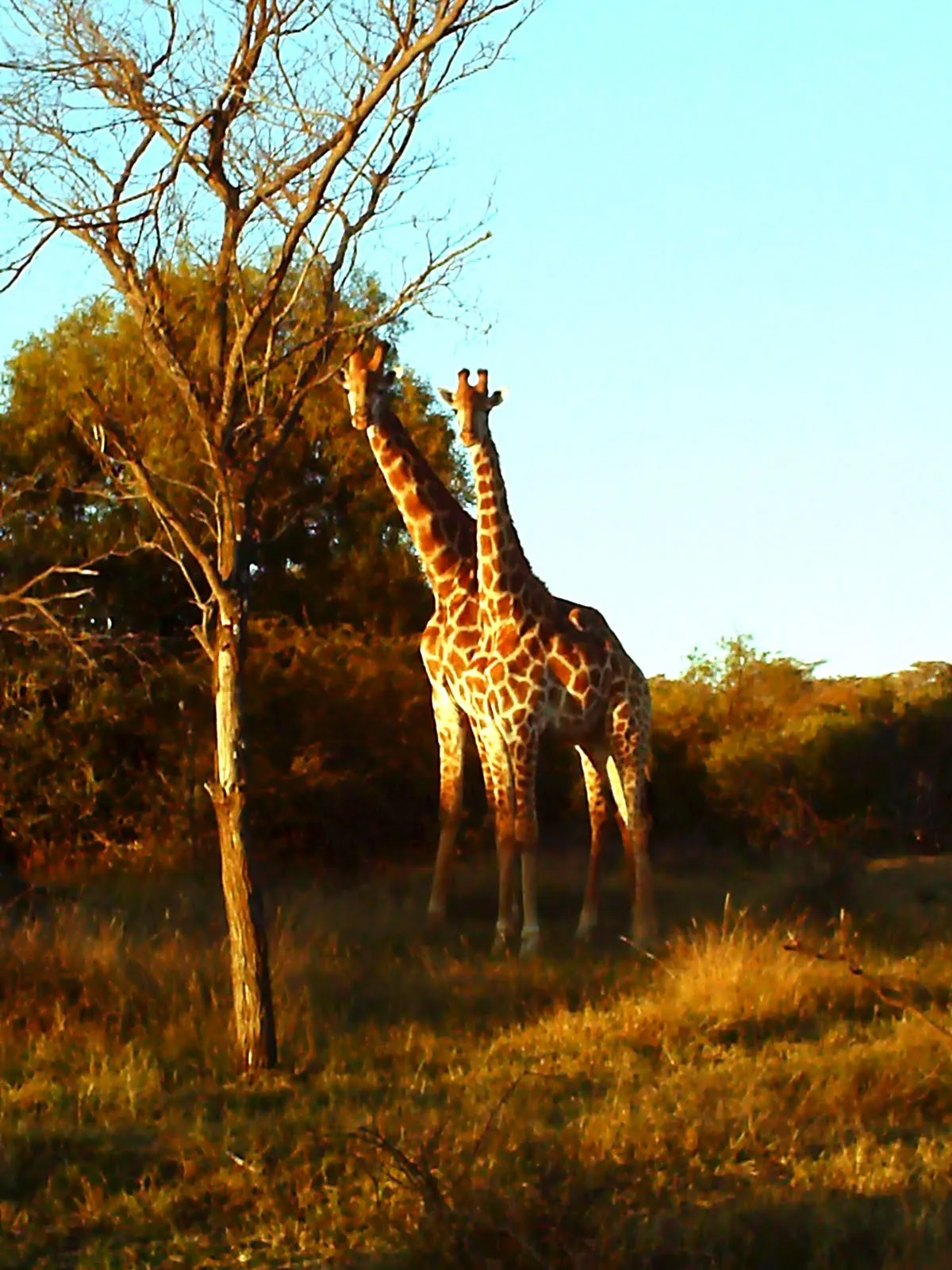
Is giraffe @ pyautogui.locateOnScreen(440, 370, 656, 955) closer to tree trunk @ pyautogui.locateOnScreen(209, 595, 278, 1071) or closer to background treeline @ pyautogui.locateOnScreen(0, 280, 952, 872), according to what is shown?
background treeline @ pyautogui.locateOnScreen(0, 280, 952, 872)

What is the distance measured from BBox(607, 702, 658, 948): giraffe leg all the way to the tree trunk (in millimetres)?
4422

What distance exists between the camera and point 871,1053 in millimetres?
8047

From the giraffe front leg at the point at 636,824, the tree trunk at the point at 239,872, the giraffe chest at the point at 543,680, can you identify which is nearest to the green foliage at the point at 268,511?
the giraffe chest at the point at 543,680

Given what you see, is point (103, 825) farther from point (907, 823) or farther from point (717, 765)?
point (907, 823)

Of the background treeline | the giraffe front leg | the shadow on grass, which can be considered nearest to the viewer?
the shadow on grass

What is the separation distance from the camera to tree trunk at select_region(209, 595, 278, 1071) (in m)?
7.53

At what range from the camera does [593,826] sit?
12.3 meters

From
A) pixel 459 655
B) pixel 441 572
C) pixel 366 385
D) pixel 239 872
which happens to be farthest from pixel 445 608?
pixel 239 872

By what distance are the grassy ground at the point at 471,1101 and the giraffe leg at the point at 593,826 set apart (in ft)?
0.79

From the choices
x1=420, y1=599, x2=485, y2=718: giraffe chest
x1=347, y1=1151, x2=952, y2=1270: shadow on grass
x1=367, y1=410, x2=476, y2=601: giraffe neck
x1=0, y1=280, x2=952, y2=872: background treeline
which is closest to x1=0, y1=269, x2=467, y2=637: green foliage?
x1=0, y1=280, x2=952, y2=872: background treeline

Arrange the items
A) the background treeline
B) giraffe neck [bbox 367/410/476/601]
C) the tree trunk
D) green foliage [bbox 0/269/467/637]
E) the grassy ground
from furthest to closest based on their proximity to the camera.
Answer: green foliage [bbox 0/269/467/637]
the background treeline
giraffe neck [bbox 367/410/476/601]
the tree trunk
the grassy ground

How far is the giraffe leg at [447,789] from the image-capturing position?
39.1 ft

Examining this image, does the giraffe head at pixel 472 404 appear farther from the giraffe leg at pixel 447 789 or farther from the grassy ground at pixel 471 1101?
the grassy ground at pixel 471 1101

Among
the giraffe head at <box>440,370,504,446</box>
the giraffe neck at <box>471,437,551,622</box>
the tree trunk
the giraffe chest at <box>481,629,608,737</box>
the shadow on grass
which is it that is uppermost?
the giraffe head at <box>440,370,504,446</box>
